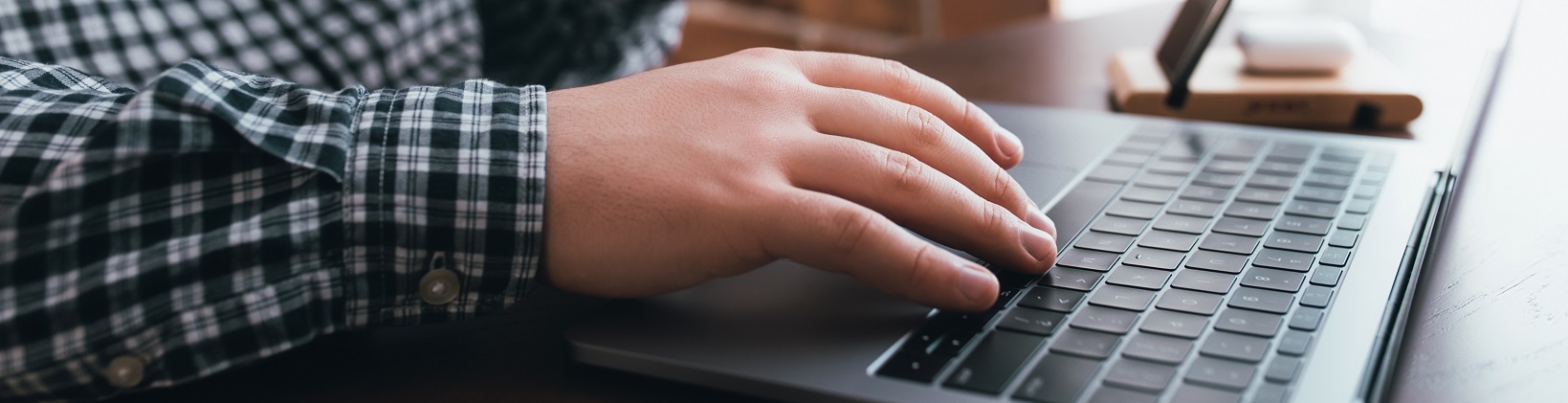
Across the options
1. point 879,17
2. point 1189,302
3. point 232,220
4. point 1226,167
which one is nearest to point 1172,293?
point 1189,302

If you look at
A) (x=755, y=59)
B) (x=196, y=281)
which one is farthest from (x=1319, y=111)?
(x=196, y=281)

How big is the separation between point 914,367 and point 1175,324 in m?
0.10

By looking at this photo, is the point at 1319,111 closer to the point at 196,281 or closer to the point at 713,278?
the point at 713,278

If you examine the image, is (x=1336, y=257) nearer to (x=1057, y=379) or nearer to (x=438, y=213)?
(x=1057, y=379)

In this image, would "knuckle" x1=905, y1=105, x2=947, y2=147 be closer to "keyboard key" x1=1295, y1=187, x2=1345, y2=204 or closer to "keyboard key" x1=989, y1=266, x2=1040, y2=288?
"keyboard key" x1=989, y1=266, x2=1040, y2=288

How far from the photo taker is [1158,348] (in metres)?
0.38

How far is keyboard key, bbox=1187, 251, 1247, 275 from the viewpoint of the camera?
0.46 metres

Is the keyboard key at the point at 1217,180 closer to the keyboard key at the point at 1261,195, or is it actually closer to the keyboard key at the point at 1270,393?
the keyboard key at the point at 1261,195

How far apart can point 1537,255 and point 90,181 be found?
613 millimetres

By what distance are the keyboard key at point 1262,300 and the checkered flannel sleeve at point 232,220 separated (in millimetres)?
279

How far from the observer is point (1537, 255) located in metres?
0.49

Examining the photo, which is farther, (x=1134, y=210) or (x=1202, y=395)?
(x=1134, y=210)

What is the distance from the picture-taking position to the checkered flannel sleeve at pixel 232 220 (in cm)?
39

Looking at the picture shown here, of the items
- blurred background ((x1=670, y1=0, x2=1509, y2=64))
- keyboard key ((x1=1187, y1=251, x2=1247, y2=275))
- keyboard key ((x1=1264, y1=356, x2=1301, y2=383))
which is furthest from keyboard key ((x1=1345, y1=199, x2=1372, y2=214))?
blurred background ((x1=670, y1=0, x2=1509, y2=64))
